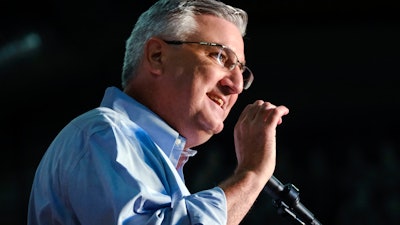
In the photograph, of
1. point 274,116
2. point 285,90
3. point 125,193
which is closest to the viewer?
point 125,193

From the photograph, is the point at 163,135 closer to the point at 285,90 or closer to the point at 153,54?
the point at 153,54

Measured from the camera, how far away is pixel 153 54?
4.97 feet

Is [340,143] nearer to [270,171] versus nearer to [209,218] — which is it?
[270,171]

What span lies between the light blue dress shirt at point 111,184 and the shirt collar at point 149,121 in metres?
0.08

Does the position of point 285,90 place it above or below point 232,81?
below

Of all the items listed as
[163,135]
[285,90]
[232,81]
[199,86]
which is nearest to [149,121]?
[163,135]

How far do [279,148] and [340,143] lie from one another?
1.09ft

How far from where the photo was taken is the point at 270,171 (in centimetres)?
129

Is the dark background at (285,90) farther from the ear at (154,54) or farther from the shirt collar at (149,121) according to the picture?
the shirt collar at (149,121)

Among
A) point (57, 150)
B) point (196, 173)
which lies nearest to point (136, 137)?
point (57, 150)

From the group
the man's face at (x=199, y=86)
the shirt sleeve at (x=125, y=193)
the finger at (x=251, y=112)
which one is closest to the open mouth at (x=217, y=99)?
the man's face at (x=199, y=86)

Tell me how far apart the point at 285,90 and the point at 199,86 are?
6.72 feet

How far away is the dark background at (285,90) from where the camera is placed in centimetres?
320

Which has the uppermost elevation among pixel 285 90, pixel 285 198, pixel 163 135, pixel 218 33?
pixel 218 33
